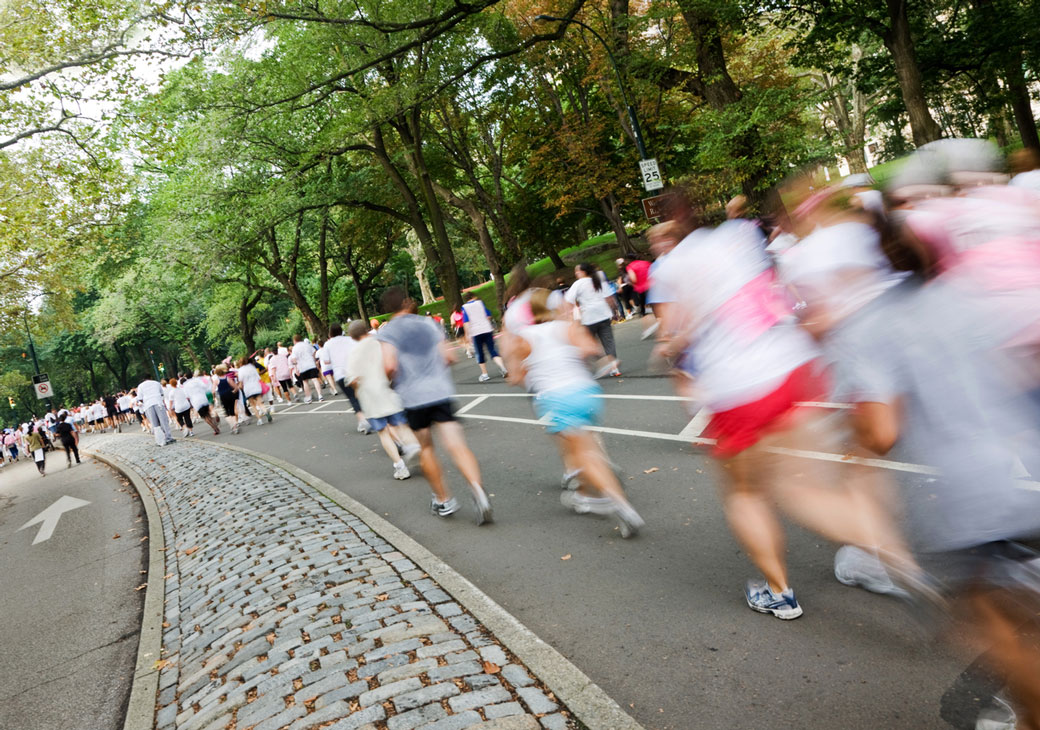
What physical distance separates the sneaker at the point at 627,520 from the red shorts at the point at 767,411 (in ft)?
6.10

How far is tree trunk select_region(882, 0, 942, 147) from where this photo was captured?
602 inches

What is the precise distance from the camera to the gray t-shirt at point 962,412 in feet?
7.20

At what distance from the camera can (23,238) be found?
51.8 ft

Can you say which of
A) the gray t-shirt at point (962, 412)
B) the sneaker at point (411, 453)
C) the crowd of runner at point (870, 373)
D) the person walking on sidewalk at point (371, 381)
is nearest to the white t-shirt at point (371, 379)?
the person walking on sidewalk at point (371, 381)

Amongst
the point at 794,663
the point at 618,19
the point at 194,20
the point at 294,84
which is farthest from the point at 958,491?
the point at 294,84

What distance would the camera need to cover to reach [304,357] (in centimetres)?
2067

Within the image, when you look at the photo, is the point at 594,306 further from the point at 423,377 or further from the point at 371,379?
the point at 423,377

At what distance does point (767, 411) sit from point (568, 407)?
6.68ft

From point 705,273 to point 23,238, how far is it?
16.8 m

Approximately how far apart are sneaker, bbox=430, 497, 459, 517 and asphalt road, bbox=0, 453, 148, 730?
259cm

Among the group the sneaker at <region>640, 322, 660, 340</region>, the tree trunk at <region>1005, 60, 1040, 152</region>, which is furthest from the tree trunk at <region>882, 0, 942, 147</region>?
the sneaker at <region>640, 322, 660, 340</region>

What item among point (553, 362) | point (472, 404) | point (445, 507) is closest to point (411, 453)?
point (445, 507)

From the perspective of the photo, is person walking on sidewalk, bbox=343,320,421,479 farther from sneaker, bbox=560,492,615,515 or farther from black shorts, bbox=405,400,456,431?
sneaker, bbox=560,492,615,515

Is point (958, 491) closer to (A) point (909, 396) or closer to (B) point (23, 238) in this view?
(A) point (909, 396)
